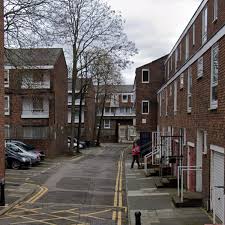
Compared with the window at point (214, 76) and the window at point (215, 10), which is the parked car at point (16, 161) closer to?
the window at point (214, 76)

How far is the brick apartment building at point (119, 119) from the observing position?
98.6 meters

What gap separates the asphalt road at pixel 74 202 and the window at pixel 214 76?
4.56 metres

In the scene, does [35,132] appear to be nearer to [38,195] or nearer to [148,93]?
[148,93]

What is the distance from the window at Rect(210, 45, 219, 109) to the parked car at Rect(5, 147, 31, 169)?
21.2 meters

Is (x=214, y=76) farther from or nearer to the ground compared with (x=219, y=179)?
farther from the ground

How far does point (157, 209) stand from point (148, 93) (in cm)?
3300

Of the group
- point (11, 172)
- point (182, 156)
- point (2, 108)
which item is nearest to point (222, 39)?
point (182, 156)

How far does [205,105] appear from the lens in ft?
53.1

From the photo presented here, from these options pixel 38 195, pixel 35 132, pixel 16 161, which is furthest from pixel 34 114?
pixel 38 195

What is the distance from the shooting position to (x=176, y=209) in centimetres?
1650

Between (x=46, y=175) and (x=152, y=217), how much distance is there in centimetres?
1559

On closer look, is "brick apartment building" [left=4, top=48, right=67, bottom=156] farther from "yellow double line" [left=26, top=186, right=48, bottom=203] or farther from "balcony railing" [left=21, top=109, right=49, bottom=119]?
→ "yellow double line" [left=26, top=186, right=48, bottom=203]

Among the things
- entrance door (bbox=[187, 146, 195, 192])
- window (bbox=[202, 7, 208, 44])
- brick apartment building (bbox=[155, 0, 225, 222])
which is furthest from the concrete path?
window (bbox=[202, 7, 208, 44])

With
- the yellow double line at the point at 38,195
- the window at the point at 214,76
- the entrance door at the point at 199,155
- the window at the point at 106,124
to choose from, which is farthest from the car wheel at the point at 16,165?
the window at the point at 106,124
